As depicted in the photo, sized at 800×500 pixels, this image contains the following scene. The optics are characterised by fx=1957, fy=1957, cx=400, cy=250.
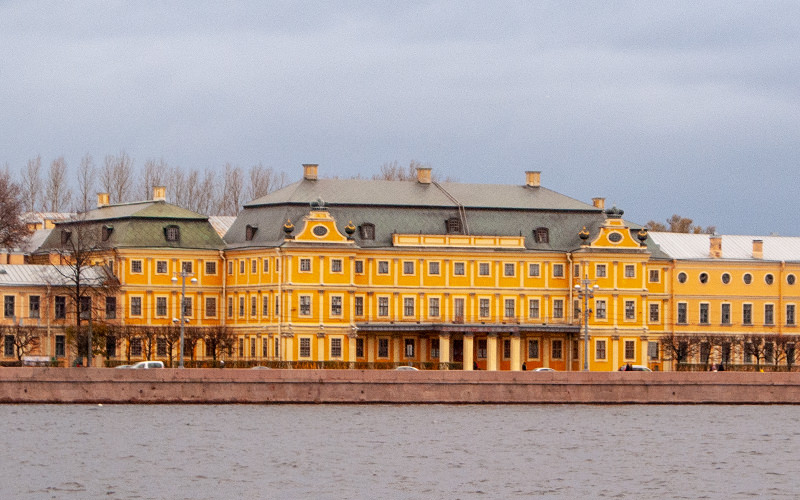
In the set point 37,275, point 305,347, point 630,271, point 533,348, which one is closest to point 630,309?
point 630,271

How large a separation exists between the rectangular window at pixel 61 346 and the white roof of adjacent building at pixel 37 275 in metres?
3.01

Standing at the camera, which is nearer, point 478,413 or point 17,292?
point 478,413

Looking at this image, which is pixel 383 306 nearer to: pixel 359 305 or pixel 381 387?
pixel 359 305

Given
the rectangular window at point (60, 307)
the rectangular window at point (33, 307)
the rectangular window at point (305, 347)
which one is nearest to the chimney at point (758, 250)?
the rectangular window at point (305, 347)

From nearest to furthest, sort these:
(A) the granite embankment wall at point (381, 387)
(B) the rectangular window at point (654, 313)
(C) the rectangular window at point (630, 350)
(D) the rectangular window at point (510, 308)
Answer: (A) the granite embankment wall at point (381, 387), (D) the rectangular window at point (510, 308), (C) the rectangular window at point (630, 350), (B) the rectangular window at point (654, 313)

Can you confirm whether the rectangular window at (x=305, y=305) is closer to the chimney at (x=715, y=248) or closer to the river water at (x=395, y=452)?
the river water at (x=395, y=452)

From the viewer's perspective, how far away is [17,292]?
4301 inches

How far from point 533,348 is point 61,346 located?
89.1 ft

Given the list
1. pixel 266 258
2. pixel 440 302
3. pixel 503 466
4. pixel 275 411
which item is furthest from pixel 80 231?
pixel 503 466

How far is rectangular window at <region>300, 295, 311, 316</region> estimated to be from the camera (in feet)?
356

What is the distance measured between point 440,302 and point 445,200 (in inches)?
235

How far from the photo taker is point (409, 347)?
112m

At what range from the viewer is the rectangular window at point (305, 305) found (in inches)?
4277

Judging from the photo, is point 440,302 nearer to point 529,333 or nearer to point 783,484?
point 529,333
